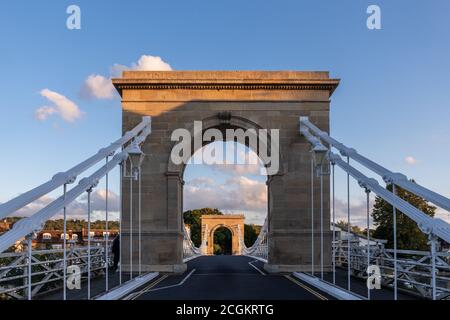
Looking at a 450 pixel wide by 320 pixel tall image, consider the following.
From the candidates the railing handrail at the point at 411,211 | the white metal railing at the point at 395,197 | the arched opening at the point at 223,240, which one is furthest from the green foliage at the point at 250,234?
the railing handrail at the point at 411,211

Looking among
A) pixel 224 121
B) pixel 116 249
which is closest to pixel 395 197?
pixel 224 121

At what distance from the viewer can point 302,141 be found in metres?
20.3

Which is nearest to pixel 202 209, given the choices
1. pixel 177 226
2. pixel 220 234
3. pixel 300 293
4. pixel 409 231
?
pixel 220 234

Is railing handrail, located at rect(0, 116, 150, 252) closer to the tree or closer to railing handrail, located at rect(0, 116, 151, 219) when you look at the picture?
railing handrail, located at rect(0, 116, 151, 219)

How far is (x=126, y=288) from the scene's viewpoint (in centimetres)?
1380

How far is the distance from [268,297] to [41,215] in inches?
229

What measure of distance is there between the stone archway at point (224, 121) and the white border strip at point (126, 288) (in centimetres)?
241

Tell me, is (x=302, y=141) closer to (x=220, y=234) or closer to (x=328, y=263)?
(x=328, y=263)

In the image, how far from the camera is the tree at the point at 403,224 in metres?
44.4

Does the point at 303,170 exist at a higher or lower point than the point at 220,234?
higher

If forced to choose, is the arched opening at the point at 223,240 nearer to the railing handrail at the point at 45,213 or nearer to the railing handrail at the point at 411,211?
the railing handrail at the point at 45,213

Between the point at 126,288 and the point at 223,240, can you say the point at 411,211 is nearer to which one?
the point at 126,288

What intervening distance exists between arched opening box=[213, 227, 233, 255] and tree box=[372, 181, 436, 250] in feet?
134

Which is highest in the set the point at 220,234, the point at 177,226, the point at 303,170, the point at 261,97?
Result: the point at 261,97
